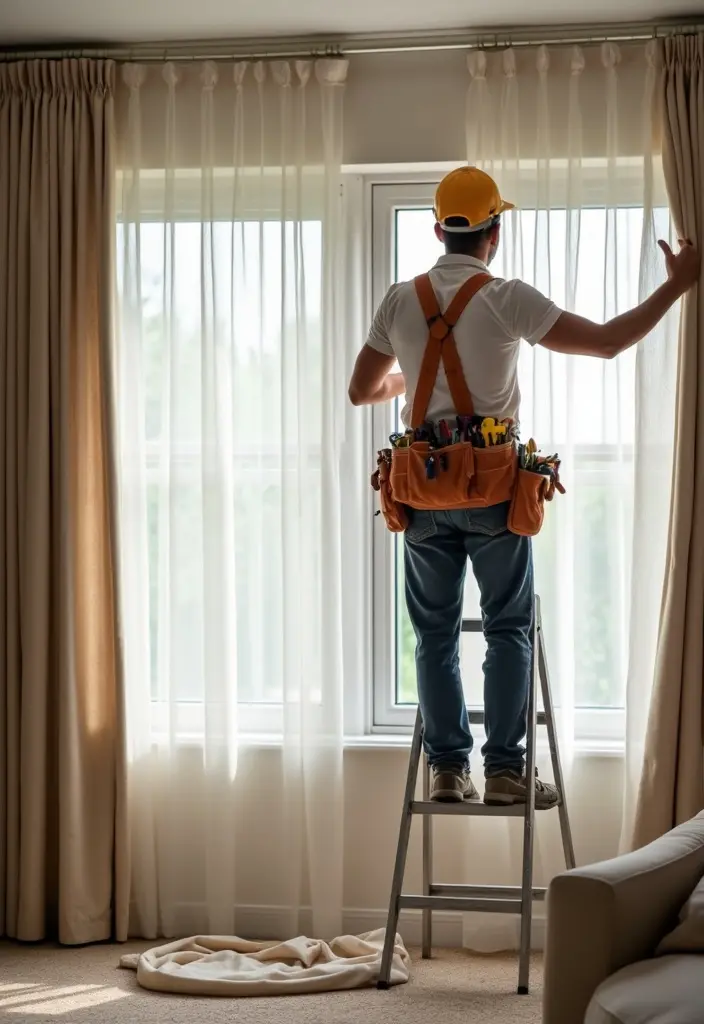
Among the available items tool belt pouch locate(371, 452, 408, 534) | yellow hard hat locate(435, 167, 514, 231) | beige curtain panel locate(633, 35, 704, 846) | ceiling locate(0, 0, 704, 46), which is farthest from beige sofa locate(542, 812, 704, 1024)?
ceiling locate(0, 0, 704, 46)

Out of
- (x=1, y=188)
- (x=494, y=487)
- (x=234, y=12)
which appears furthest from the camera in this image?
(x=1, y=188)

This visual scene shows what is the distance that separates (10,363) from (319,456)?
1.00 meters

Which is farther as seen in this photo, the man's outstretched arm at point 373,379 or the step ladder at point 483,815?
the man's outstretched arm at point 373,379

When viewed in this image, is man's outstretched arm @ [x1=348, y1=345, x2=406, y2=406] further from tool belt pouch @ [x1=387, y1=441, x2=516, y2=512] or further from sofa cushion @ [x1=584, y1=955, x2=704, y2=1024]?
sofa cushion @ [x1=584, y1=955, x2=704, y2=1024]

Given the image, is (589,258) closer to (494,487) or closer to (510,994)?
(494,487)

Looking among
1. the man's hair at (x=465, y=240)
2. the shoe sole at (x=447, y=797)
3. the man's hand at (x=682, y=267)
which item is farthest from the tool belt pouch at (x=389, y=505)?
the man's hand at (x=682, y=267)

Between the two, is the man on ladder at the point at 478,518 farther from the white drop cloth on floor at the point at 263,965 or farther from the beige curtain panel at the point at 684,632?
the white drop cloth on floor at the point at 263,965

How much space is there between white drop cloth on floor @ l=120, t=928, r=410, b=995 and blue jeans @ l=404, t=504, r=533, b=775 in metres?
0.65

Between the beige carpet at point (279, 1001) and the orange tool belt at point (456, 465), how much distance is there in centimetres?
120

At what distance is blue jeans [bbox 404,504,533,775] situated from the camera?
279 centimetres

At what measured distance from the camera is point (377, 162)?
3.52m

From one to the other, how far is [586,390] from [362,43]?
1259 mm

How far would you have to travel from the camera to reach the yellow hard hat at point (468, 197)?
9.14 ft

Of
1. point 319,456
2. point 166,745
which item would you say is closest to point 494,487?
point 319,456
